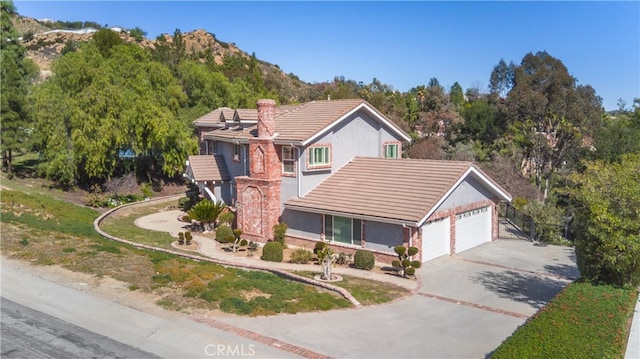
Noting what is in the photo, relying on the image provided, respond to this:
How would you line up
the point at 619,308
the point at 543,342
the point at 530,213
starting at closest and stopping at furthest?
1. the point at 543,342
2. the point at 619,308
3. the point at 530,213

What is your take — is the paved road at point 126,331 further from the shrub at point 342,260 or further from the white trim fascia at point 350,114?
the white trim fascia at point 350,114

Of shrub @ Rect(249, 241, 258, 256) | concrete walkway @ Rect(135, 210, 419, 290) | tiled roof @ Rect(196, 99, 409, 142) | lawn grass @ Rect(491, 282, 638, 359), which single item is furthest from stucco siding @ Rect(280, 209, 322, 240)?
lawn grass @ Rect(491, 282, 638, 359)

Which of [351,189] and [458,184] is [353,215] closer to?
[351,189]

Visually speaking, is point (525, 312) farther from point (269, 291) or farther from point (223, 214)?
point (223, 214)

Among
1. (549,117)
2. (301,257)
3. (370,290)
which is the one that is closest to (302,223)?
(301,257)

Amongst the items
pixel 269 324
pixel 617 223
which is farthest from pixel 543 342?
pixel 269 324

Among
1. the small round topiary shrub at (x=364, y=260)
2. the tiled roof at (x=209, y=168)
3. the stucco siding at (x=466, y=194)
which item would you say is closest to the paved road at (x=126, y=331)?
the small round topiary shrub at (x=364, y=260)
